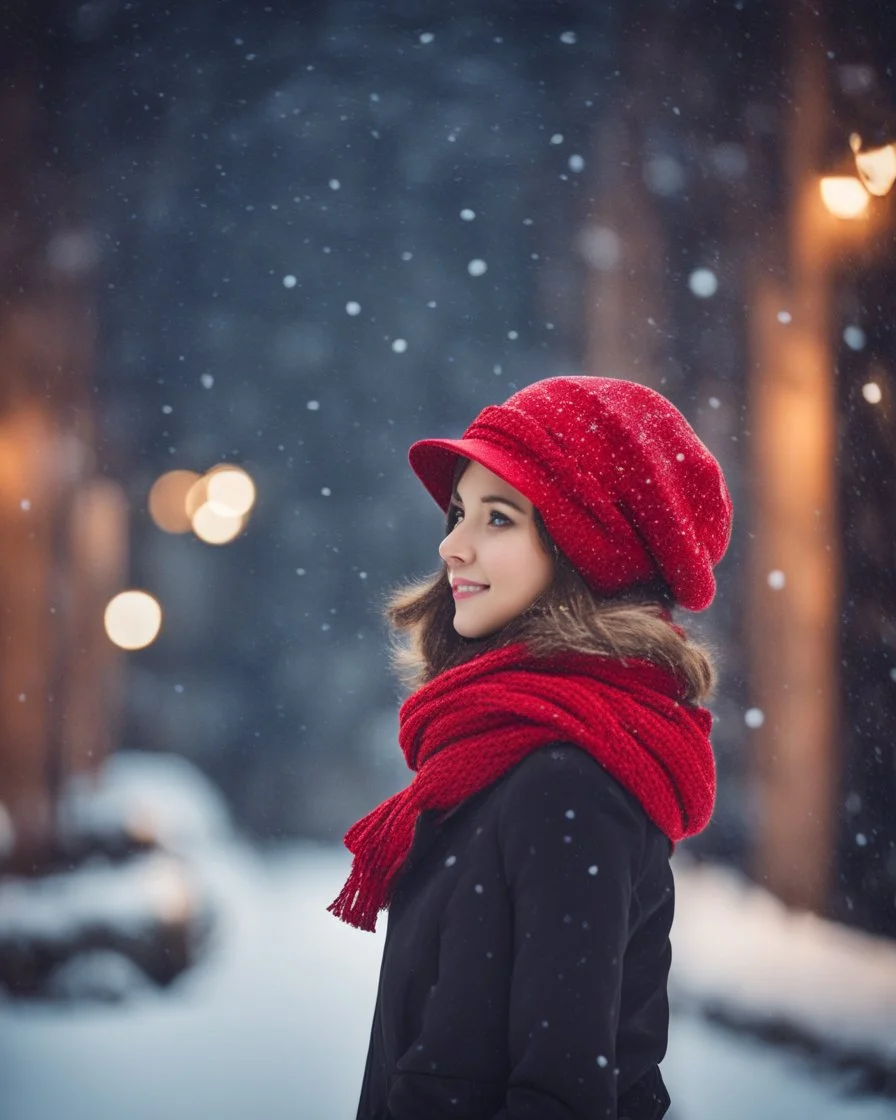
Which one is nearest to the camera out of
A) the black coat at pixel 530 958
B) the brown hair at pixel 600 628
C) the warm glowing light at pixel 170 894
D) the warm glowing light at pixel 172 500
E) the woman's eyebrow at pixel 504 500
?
the black coat at pixel 530 958

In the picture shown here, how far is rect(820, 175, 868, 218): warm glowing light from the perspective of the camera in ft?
6.73

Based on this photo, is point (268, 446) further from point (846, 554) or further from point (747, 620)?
point (846, 554)

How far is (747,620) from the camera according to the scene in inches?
80.4

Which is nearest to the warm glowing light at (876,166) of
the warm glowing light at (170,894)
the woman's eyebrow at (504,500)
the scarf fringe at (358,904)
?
the woman's eyebrow at (504,500)

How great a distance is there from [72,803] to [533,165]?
5.23ft

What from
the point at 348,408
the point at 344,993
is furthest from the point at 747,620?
the point at 344,993

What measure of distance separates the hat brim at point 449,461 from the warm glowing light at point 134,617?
1093 mm

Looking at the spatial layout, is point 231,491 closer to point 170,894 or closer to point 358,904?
point 170,894

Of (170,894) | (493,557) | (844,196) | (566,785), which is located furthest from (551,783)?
(844,196)

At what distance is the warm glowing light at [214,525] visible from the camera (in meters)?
2.16

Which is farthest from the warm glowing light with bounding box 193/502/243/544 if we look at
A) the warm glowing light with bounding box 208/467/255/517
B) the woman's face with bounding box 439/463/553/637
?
the woman's face with bounding box 439/463/553/637

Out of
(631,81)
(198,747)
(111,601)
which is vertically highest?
(631,81)

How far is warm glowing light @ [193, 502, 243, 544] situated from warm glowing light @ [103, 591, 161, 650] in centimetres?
17

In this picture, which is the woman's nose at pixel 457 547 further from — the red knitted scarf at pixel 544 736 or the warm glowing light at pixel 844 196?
the warm glowing light at pixel 844 196
